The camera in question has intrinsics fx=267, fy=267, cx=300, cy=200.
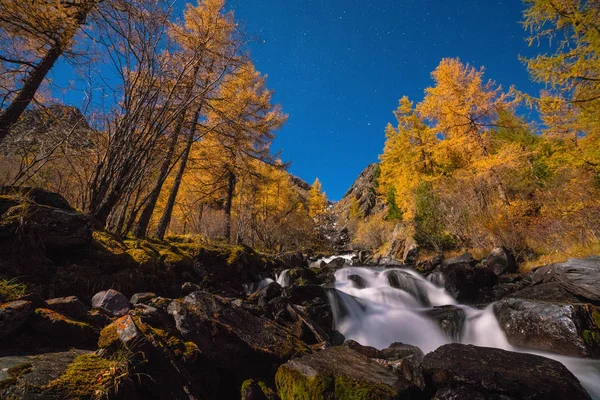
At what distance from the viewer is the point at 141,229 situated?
8234 mm

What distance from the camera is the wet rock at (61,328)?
2.18m

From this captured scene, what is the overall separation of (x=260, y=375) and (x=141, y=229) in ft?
23.0

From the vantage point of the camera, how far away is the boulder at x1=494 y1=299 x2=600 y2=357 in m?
4.69

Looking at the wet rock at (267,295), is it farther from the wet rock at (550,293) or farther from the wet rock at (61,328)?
the wet rock at (550,293)

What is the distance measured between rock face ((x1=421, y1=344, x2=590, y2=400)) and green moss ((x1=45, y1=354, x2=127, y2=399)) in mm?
2926

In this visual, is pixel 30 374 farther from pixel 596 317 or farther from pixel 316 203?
pixel 316 203

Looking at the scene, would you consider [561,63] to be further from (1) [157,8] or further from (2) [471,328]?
(1) [157,8]

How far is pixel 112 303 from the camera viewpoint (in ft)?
10.8

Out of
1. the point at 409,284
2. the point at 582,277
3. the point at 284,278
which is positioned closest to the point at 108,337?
the point at 284,278

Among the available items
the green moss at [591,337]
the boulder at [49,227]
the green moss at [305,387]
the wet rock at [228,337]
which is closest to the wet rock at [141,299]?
the wet rock at [228,337]

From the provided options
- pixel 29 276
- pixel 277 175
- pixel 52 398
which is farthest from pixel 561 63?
pixel 277 175

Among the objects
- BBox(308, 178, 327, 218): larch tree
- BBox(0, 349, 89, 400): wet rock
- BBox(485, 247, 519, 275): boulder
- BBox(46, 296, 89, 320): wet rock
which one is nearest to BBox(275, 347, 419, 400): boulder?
BBox(0, 349, 89, 400): wet rock

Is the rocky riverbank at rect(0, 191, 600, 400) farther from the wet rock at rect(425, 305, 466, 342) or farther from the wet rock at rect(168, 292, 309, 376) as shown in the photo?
the wet rock at rect(425, 305, 466, 342)

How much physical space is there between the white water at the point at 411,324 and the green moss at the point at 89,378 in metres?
5.57
